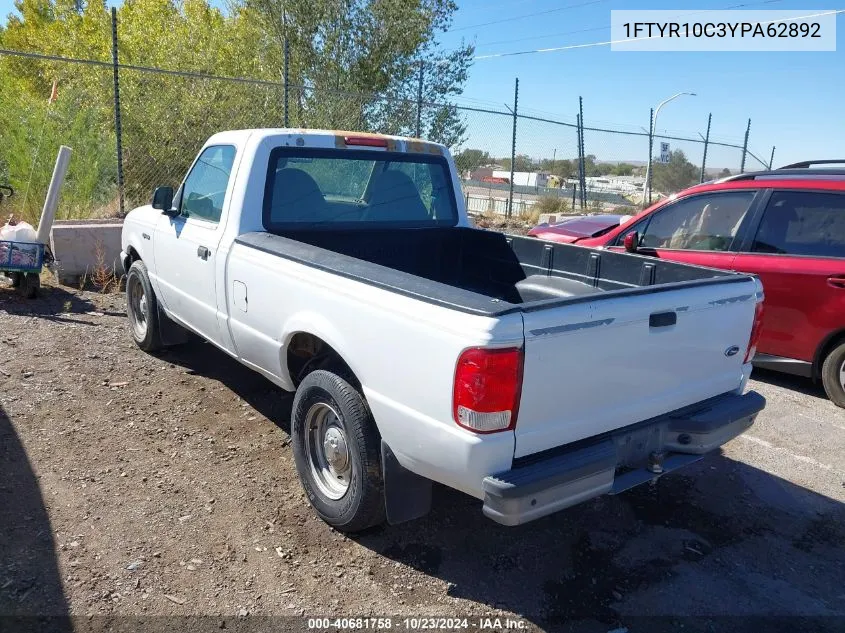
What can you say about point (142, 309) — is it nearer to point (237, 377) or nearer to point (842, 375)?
point (237, 377)

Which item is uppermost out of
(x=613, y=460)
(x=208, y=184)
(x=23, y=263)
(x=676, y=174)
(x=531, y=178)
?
(x=676, y=174)

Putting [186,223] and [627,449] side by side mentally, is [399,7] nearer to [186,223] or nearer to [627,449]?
[186,223]

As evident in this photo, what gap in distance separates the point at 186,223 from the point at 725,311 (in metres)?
3.61

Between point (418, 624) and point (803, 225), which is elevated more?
point (803, 225)

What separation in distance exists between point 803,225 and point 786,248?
22 centimetres

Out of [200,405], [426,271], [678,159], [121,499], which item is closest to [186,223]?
[200,405]

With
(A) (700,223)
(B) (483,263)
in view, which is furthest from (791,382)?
(B) (483,263)

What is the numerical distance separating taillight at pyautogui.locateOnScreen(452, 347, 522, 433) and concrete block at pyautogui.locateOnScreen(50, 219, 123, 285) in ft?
22.2

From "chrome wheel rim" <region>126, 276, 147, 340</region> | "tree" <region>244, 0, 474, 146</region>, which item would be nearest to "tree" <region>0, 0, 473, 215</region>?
"tree" <region>244, 0, 474, 146</region>

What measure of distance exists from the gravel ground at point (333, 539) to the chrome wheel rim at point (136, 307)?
1.13m

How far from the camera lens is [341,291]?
315 centimetres

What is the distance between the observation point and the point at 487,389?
8.23 feet

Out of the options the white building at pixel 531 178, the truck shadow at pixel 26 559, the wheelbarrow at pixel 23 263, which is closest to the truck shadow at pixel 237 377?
the truck shadow at pixel 26 559

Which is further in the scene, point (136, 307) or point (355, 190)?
point (136, 307)
